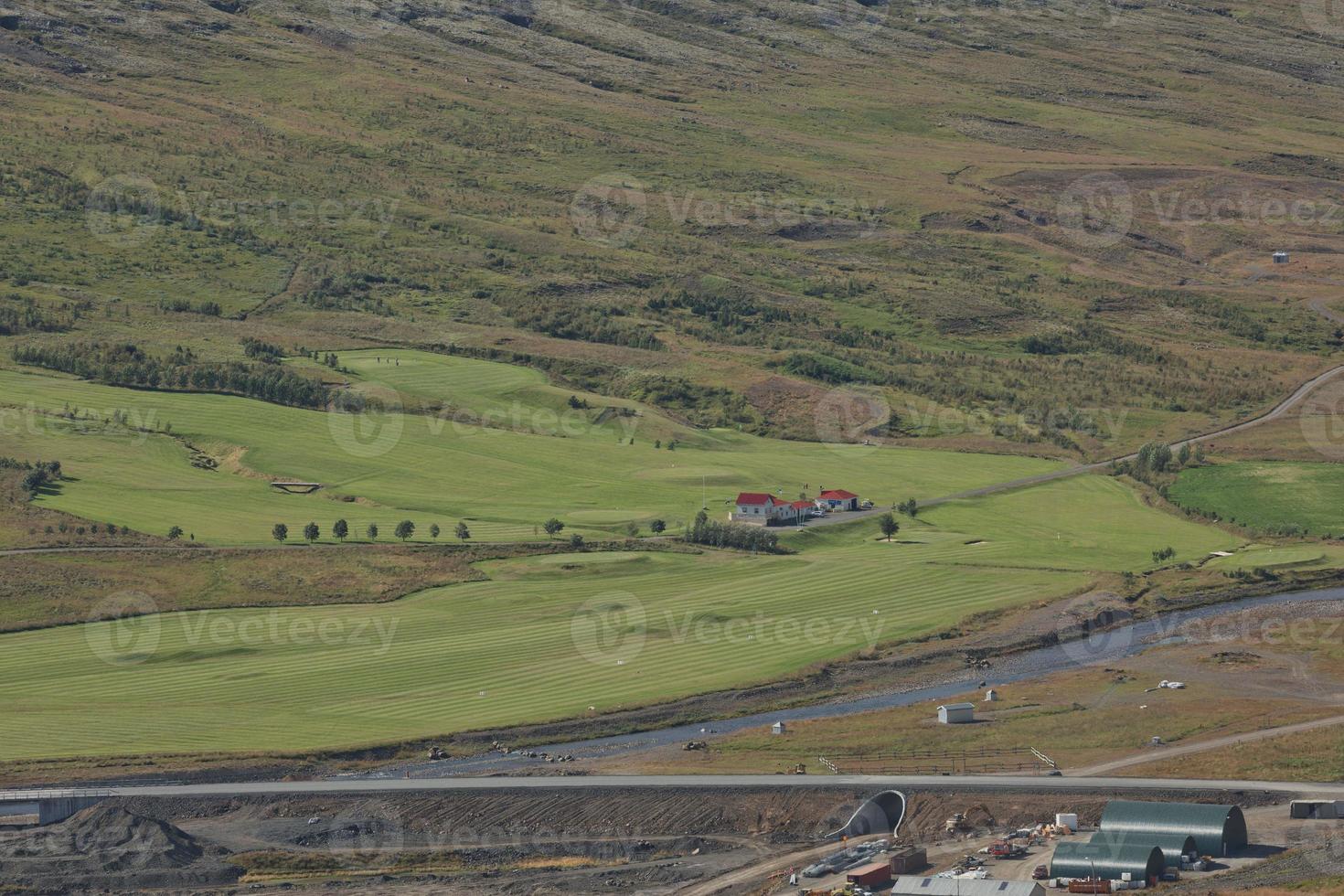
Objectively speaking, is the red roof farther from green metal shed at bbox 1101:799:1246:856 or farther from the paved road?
green metal shed at bbox 1101:799:1246:856

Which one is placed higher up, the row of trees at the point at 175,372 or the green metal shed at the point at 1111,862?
the row of trees at the point at 175,372

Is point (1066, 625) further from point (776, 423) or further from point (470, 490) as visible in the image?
point (776, 423)

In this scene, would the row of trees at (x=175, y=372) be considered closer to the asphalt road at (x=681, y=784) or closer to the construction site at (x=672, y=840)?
the asphalt road at (x=681, y=784)

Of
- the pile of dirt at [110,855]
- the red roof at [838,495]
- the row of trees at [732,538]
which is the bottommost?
the pile of dirt at [110,855]

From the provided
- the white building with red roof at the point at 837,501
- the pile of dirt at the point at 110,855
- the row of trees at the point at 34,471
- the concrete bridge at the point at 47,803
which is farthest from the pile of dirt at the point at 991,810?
the row of trees at the point at 34,471

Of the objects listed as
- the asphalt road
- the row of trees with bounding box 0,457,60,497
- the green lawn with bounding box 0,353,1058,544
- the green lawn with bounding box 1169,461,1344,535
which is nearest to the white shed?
the asphalt road

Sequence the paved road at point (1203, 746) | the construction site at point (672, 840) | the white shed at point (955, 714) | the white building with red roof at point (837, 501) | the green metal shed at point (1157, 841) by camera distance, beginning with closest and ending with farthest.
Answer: the green metal shed at point (1157, 841)
the construction site at point (672, 840)
the paved road at point (1203, 746)
the white shed at point (955, 714)
the white building with red roof at point (837, 501)
